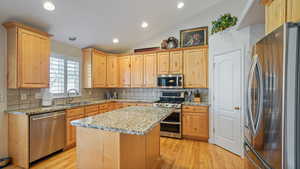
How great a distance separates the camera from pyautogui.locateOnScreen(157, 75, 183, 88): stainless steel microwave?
4027 millimetres

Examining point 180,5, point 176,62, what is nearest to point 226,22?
point 180,5

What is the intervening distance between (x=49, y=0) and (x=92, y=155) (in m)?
2.53

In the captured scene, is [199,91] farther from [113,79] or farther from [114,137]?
[114,137]

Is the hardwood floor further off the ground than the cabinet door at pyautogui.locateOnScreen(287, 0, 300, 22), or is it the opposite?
the cabinet door at pyautogui.locateOnScreen(287, 0, 300, 22)

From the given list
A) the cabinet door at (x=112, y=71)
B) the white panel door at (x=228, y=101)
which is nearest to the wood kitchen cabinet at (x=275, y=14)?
→ the white panel door at (x=228, y=101)

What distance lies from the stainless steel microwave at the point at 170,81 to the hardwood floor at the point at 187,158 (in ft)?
5.28

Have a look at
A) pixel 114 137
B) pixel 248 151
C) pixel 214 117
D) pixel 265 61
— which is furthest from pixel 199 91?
pixel 114 137

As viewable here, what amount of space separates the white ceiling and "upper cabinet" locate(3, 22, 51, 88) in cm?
20

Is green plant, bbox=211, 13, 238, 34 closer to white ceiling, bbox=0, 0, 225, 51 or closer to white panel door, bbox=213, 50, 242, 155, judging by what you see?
white panel door, bbox=213, 50, 242, 155

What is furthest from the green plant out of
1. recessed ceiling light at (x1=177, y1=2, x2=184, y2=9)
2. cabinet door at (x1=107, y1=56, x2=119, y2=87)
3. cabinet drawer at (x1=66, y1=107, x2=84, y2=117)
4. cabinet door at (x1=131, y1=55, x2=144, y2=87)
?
cabinet drawer at (x1=66, y1=107, x2=84, y2=117)

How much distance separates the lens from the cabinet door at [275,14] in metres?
1.34

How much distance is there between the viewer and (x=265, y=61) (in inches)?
48.8

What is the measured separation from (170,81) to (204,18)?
6.77 ft

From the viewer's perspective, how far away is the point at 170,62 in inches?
165
